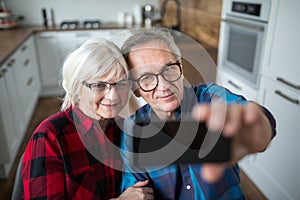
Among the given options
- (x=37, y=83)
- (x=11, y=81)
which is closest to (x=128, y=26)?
A: (x=37, y=83)

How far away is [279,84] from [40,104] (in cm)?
269

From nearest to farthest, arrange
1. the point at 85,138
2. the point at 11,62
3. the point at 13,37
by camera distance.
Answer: the point at 85,138 < the point at 11,62 < the point at 13,37

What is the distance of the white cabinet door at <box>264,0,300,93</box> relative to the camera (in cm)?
142

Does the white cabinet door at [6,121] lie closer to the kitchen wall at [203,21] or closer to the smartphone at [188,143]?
the kitchen wall at [203,21]

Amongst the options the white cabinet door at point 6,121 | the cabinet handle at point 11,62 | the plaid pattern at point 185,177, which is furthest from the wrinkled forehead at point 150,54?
the cabinet handle at point 11,62

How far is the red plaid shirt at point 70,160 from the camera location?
77 centimetres

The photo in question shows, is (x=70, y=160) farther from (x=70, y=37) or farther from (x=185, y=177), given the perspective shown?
(x=70, y=37)

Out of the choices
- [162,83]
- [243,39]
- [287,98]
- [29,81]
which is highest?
[162,83]

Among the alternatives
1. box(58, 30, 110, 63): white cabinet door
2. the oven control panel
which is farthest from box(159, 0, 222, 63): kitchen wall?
box(58, 30, 110, 63): white cabinet door

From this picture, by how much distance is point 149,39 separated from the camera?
0.75 meters

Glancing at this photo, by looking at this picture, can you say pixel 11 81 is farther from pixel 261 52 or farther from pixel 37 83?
pixel 261 52

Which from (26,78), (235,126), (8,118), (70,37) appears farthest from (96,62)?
(70,37)

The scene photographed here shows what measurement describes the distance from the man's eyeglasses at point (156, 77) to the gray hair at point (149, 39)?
44 millimetres

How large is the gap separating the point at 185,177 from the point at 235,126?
59 cm
